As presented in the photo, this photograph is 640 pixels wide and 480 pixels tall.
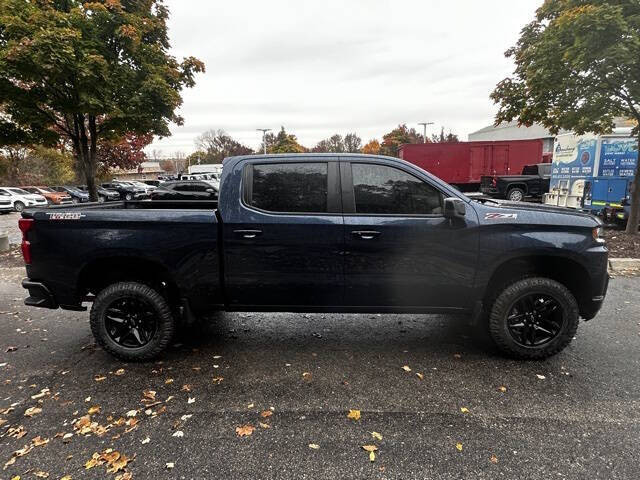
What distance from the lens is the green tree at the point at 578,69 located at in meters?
6.77

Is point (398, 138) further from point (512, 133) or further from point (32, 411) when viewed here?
point (32, 411)

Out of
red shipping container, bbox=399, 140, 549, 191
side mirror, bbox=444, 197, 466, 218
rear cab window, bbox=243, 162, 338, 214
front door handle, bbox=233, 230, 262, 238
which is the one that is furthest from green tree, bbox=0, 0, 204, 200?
red shipping container, bbox=399, 140, 549, 191

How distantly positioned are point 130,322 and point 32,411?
3.25ft

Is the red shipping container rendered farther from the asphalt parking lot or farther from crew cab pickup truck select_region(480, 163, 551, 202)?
the asphalt parking lot

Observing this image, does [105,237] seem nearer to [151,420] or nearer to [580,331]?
[151,420]

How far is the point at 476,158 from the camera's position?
21.5 metres

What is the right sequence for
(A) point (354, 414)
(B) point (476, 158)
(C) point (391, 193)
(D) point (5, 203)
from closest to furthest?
(A) point (354, 414) → (C) point (391, 193) → (D) point (5, 203) → (B) point (476, 158)

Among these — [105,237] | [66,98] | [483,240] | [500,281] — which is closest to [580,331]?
[500,281]

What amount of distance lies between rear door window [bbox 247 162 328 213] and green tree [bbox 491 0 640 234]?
6224mm

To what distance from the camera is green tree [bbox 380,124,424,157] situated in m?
58.8

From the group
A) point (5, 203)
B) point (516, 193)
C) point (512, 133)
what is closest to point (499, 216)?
point (516, 193)

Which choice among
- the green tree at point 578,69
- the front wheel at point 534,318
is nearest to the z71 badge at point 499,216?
the front wheel at point 534,318

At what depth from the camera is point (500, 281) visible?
3.75 m

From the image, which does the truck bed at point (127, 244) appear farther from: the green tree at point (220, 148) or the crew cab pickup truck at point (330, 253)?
the green tree at point (220, 148)
